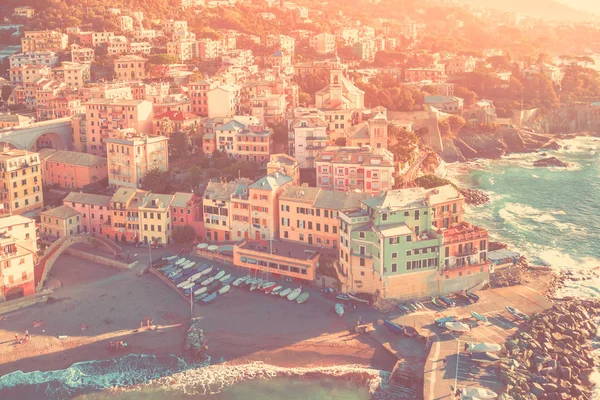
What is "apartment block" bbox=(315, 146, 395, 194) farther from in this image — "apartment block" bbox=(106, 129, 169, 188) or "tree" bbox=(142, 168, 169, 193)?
"apartment block" bbox=(106, 129, 169, 188)

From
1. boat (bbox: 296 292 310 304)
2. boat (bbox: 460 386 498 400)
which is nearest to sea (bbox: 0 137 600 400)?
boat (bbox: 460 386 498 400)

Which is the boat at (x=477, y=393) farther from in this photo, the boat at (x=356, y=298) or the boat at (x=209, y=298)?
the boat at (x=209, y=298)

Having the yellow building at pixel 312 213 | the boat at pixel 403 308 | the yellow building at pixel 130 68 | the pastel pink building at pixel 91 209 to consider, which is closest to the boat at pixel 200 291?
the yellow building at pixel 312 213

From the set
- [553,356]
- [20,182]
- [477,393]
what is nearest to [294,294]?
[477,393]

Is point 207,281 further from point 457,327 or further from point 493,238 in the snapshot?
point 493,238

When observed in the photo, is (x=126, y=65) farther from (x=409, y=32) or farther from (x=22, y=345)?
(x=409, y=32)

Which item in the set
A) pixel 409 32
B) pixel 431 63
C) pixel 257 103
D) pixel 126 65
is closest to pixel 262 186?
pixel 257 103
